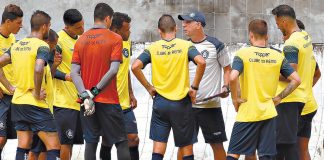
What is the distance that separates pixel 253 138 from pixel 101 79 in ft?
5.59

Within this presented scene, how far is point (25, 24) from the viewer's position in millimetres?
14375

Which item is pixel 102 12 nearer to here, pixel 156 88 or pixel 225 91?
pixel 156 88

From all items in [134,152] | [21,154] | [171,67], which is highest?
[171,67]

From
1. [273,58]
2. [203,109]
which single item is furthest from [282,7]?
[203,109]

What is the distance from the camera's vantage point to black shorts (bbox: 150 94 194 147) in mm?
10898

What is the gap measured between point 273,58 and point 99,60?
5.97 feet

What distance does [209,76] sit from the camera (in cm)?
1188

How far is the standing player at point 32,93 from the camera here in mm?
10766

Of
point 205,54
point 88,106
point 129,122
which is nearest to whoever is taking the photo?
point 88,106

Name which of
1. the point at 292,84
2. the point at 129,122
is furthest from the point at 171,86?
the point at 292,84

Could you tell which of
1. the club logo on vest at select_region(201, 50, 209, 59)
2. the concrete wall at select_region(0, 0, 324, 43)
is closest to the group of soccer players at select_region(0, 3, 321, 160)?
the club logo on vest at select_region(201, 50, 209, 59)

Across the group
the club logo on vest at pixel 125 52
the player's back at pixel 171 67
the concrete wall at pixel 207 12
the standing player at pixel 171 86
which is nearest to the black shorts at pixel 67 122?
the club logo on vest at pixel 125 52

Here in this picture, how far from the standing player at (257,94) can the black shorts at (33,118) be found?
2.06 m

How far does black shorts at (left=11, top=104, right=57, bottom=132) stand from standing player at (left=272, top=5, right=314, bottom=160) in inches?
99.8
